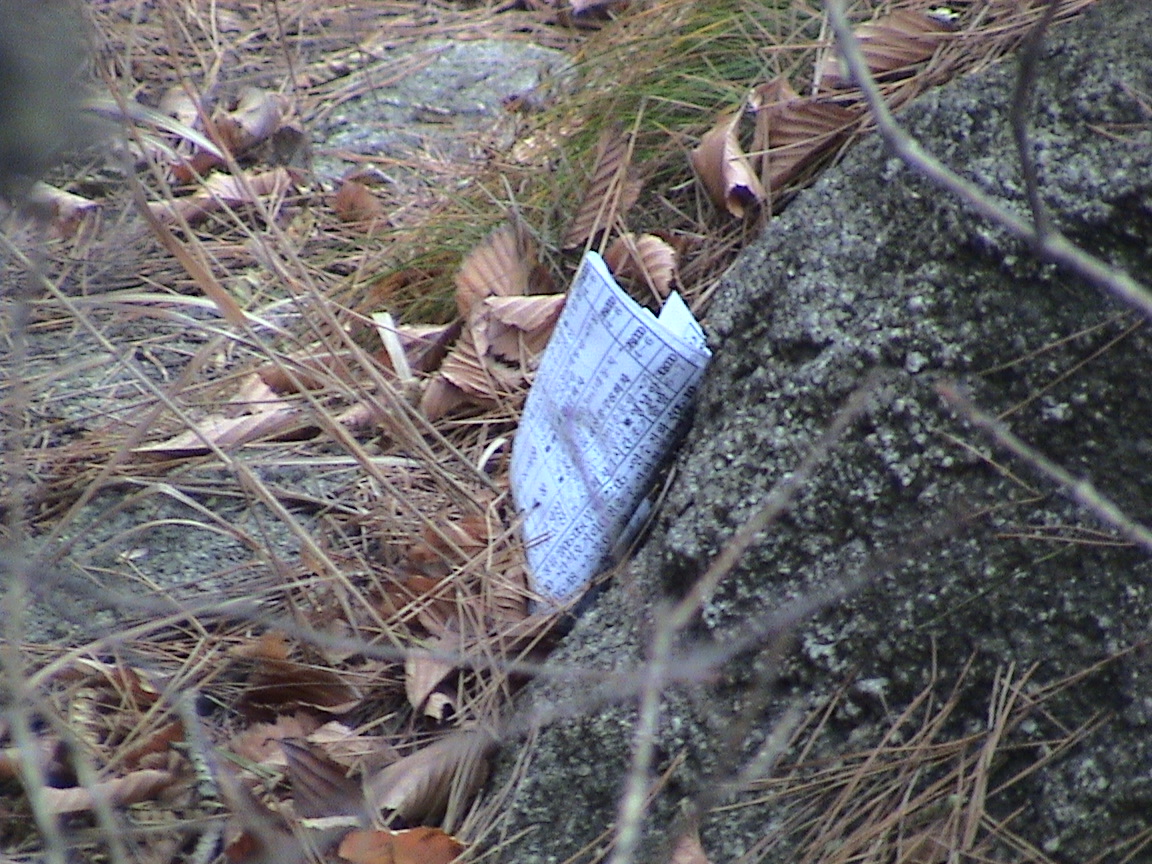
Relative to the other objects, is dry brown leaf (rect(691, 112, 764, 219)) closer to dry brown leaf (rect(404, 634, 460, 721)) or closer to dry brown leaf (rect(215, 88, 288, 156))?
dry brown leaf (rect(404, 634, 460, 721))

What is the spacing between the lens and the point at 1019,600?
1251 millimetres

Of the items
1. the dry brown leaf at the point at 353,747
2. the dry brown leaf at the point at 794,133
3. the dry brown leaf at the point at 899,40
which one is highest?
the dry brown leaf at the point at 899,40

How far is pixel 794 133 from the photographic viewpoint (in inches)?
75.5

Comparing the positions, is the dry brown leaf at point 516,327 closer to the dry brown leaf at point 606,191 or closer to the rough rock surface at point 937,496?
the dry brown leaf at point 606,191

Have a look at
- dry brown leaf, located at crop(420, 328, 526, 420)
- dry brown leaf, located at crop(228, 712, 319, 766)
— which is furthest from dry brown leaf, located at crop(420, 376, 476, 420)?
dry brown leaf, located at crop(228, 712, 319, 766)

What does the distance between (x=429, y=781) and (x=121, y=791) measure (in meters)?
0.36

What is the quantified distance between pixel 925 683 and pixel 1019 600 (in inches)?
4.9

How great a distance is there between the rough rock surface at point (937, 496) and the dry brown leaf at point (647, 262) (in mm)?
408

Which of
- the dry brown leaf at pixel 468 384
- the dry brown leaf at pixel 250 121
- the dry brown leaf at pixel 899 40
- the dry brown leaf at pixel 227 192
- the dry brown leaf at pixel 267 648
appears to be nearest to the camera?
the dry brown leaf at pixel 267 648

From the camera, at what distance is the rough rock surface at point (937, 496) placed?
4.00ft

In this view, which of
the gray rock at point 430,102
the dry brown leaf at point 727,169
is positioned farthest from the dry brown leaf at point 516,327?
the gray rock at point 430,102

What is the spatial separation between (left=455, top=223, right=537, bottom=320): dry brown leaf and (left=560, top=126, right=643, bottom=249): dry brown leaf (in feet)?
0.27

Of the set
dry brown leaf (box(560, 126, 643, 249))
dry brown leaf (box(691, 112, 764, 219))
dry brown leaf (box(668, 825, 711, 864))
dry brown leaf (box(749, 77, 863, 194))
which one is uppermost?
dry brown leaf (box(749, 77, 863, 194))

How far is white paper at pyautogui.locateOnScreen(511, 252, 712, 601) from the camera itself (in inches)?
64.5
